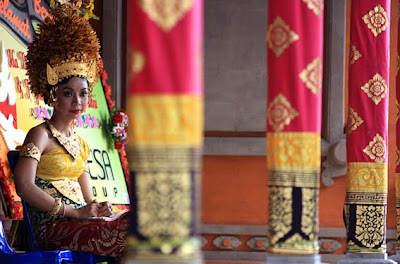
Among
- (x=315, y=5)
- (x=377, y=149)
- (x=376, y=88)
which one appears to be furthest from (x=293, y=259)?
(x=376, y=88)

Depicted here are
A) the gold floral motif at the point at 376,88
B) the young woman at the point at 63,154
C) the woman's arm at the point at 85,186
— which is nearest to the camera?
the young woman at the point at 63,154

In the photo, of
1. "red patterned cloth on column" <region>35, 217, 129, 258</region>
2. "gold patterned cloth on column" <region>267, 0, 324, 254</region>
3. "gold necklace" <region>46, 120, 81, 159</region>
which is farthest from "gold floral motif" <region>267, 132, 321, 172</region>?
"gold necklace" <region>46, 120, 81, 159</region>

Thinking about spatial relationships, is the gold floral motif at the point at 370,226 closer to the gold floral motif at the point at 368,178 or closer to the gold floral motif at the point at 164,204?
the gold floral motif at the point at 368,178

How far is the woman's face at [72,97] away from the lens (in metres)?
4.80

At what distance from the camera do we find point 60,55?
16.0 ft

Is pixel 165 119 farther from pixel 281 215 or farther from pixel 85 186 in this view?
pixel 85 186

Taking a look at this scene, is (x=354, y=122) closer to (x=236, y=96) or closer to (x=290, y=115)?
(x=290, y=115)

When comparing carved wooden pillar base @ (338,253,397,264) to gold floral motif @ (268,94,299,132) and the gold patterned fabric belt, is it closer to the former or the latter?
gold floral motif @ (268,94,299,132)

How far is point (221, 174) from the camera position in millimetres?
9289

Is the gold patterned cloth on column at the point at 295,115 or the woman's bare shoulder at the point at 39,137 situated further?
the woman's bare shoulder at the point at 39,137

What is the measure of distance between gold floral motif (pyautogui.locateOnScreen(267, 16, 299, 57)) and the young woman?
1090 mm

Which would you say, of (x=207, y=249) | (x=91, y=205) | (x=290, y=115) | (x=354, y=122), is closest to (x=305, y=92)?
(x=290, y=115)

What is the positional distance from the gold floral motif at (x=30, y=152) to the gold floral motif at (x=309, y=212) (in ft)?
4.21

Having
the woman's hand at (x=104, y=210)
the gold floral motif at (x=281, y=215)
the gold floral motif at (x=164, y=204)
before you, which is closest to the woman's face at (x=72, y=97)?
the woman's hand at (x=104, y=210)
